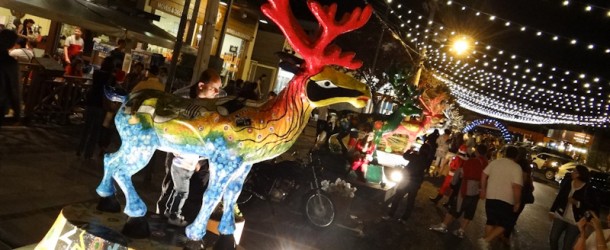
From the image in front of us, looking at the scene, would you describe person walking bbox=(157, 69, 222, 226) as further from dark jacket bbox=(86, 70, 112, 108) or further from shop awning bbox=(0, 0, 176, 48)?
shop awning bbox=(0, 0, 176, 48)

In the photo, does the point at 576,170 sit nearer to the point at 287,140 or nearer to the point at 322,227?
the point at 322,227

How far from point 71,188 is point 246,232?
2383 mm

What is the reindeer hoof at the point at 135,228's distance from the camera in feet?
11.4

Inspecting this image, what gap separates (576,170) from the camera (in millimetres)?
7613

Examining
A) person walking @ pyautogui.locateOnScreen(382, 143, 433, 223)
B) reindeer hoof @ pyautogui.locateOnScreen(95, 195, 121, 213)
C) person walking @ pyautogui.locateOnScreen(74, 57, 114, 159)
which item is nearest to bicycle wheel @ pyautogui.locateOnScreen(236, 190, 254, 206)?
person walking @ pyautogui.locateOnScreen(74, 57, 114, 159)

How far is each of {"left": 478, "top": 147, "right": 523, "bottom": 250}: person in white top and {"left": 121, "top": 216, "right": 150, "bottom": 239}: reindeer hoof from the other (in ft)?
20.0

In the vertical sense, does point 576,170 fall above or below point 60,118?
above

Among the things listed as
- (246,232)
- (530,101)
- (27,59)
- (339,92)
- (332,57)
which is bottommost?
(246,232)

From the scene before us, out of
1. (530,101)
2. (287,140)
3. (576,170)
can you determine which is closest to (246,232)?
(287,140)

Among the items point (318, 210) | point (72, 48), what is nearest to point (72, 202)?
point (318, 210)

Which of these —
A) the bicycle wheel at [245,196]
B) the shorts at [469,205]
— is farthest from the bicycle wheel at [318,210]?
the shorts at [469,205]

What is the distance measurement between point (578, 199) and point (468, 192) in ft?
6.44

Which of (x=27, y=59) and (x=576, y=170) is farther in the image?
(x=27, y=59)

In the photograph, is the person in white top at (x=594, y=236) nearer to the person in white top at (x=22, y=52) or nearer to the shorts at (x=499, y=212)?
the shorts at (x=499, y=212)
